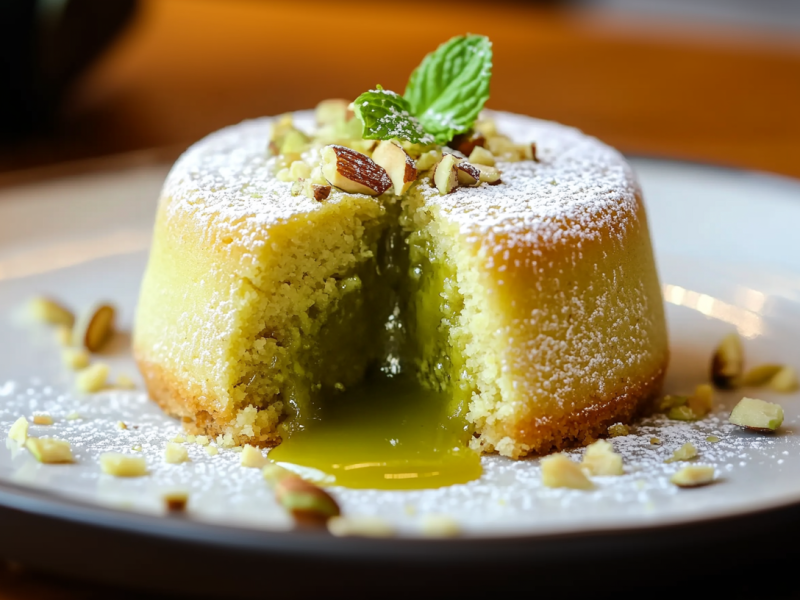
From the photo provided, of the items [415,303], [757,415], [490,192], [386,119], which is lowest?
[757,415]

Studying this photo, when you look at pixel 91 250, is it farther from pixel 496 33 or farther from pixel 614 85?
pixel 496 33

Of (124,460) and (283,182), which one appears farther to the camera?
(283,182)

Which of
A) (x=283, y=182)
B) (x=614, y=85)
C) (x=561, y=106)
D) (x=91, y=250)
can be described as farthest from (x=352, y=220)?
(x=614, y=85)

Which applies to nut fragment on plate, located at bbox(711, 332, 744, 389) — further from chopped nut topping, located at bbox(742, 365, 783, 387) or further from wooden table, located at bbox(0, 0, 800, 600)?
wooden table, located at bbox(0, 0, 800, 600)

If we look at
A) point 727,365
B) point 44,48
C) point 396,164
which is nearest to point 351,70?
point 44,48

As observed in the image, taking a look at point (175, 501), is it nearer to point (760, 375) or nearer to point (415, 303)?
point (415, 303)

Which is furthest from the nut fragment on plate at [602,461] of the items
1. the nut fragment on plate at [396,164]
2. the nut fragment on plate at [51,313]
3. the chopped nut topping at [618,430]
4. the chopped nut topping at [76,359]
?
the nut fragment on plate at [51,313]
